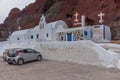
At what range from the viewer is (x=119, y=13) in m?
41.8

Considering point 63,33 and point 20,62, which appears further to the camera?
point 63,33

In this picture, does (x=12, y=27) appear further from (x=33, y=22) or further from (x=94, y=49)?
(x=94, y=49)

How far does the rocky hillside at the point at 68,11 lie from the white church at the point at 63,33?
6.61m

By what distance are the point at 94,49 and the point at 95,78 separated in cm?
514

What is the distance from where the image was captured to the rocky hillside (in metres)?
43.1

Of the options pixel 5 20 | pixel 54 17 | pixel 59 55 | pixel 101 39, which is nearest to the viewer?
pixel 59 55

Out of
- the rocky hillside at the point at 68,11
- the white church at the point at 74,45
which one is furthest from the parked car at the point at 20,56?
the rocky hillside at the point at 68,11

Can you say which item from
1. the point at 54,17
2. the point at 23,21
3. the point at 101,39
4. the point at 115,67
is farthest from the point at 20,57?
the point at 23,21

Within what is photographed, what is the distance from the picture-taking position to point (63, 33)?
3784cm

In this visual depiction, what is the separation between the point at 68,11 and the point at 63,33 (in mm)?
25356

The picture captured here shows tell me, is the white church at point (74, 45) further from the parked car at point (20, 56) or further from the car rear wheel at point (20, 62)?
the car rear wheel at point (20, 62)

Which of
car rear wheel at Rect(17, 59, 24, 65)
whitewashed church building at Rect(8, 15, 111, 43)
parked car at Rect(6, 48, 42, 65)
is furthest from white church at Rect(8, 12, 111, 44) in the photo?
car rear wheel at Rect(17, 59, 24, 65)

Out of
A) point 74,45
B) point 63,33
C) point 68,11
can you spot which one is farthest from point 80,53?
point 68,11

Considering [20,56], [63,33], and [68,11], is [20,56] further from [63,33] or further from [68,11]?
[68,11]
